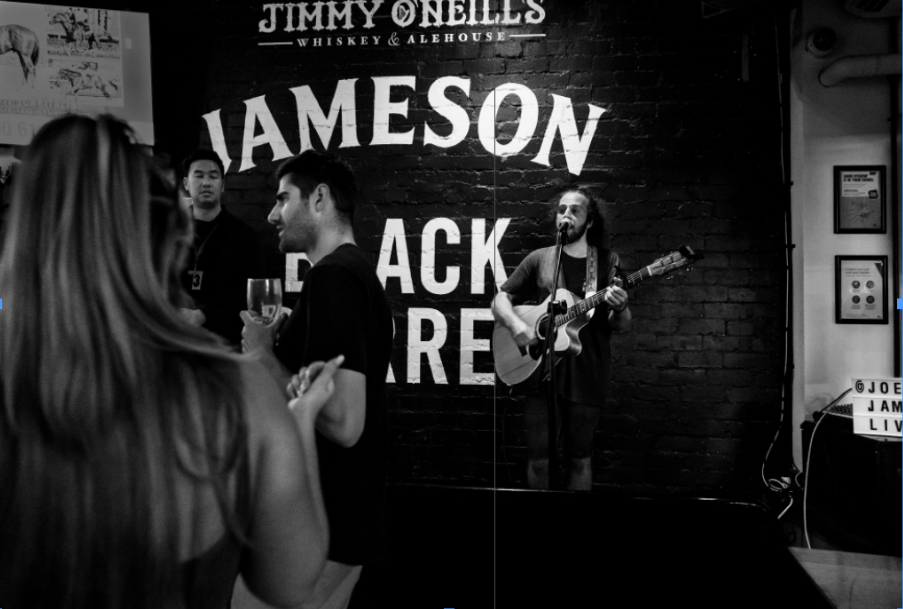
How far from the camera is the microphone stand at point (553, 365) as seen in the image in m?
2.85

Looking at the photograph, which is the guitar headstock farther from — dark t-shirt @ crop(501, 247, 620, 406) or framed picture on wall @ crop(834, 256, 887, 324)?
framed picture on wall @ crop(834, 256, 887, 324)

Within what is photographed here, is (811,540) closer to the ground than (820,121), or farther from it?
closer to the ground

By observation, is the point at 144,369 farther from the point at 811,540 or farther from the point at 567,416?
the point at 811,540

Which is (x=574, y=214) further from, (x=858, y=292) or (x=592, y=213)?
(x=858, y=292)

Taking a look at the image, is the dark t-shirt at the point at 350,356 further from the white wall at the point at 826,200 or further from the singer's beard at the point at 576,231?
the white wall at the point at 826,200

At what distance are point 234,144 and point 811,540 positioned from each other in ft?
10.1

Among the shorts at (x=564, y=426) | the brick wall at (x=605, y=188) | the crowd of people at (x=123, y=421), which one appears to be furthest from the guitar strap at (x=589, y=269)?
the crowd of people at (x=123, y=421)

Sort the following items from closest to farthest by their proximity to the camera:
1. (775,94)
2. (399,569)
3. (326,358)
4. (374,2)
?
(326,358)
(399,569)
(775,94)
(374,2)

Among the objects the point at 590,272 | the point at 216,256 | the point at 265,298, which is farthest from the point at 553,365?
the point at 216,256

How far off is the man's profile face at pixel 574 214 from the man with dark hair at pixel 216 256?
1.38 metres

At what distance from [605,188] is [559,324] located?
64 centimetres

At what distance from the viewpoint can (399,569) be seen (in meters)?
2.62

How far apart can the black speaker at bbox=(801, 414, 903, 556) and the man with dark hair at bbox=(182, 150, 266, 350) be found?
251 centimetres

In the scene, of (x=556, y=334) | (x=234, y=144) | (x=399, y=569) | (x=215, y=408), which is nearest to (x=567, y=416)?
(x=556, y=334)
